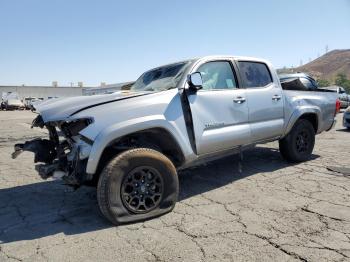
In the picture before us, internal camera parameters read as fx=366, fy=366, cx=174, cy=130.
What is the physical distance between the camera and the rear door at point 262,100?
557 cm

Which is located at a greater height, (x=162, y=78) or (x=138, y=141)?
(x=162, y=78)

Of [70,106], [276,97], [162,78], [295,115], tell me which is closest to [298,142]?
[295,115]

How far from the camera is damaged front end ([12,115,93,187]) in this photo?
396cm

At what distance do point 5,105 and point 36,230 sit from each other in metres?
49.2

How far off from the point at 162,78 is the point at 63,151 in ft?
5.50

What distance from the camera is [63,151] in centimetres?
459

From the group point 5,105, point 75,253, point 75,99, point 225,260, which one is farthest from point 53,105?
point 5,105

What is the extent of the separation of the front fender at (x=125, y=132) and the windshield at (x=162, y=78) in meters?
0.67

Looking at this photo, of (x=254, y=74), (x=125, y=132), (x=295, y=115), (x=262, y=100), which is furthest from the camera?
(x=295, y=115)

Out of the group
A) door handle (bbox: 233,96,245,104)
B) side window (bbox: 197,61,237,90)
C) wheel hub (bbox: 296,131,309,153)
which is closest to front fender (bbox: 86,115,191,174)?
side window (bbox: 197,61,237,90)

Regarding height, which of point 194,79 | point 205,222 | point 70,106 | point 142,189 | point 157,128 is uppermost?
point 194,79

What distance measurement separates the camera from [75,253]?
340cm

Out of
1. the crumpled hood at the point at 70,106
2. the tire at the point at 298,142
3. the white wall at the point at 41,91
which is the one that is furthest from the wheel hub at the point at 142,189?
the white wall at the point at 41,91

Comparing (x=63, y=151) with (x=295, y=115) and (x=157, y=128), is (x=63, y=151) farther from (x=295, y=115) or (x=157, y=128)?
(x=295, y=115)
